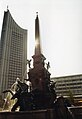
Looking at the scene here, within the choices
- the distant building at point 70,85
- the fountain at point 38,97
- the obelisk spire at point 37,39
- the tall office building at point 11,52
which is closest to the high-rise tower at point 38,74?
the fountain at point 38,97

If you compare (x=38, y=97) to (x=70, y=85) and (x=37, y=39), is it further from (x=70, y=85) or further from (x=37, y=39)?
(x=70, y=85)

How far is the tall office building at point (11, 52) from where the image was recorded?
8959cm

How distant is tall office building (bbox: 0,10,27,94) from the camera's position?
89594 millimetres

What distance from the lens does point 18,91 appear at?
51.7ft

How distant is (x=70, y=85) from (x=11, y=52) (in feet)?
154

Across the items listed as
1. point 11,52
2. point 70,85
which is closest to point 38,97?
point 70,85

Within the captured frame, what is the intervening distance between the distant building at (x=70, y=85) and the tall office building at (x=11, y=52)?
99.5 ft

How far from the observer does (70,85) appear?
70.9 m

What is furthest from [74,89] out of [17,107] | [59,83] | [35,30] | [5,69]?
[17,107]

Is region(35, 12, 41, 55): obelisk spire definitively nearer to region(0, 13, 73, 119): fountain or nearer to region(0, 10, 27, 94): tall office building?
region(0, 13, 73, 119): fountain

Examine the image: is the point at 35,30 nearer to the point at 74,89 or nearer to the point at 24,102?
the point at 24,102

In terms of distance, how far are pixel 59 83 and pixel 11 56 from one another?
39.4 metres

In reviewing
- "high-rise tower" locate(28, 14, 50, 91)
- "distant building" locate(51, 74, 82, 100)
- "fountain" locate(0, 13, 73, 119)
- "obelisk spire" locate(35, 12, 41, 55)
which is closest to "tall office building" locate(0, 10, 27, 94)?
"distant building" locate(51, 74, 82, 100)

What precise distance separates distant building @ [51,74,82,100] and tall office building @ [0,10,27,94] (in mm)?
30335
